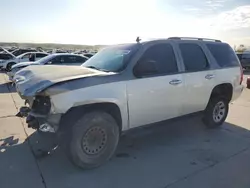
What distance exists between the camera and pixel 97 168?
416 cm

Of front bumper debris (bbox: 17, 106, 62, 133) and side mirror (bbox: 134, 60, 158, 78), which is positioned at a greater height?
side mirror (bbox: 134, 60, 158, 78)

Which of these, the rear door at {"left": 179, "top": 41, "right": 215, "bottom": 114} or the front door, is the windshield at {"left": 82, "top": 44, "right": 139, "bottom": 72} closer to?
the front door

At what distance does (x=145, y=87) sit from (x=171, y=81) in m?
0.65

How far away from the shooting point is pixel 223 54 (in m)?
6.24

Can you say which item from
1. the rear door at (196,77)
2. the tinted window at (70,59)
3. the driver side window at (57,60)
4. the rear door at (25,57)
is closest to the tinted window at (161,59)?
the rear door at (196,77)

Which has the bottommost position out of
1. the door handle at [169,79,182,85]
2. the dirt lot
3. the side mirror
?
the dirt lot

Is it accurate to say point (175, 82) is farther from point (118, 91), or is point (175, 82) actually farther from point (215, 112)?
point (215, 112)

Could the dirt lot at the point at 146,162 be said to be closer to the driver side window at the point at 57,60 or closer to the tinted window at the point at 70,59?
the driver side window at the point at 57,60

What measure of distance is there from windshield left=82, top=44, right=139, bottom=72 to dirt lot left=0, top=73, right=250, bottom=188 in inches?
45.1

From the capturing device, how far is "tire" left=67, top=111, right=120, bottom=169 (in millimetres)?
3876

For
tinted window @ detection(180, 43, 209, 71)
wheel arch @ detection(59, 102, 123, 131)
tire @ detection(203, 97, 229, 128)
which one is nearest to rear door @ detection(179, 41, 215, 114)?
tinted window @ detection(180, 43, 209, 71)

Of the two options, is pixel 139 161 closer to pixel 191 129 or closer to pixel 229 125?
pixel 191 129

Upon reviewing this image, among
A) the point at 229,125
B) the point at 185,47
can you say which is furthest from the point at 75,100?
the point at 229,125

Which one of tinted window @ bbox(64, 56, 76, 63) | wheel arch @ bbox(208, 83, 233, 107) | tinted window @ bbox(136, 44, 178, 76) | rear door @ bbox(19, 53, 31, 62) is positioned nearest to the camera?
tinted window @ bbox(136, 44, 178, 76)
